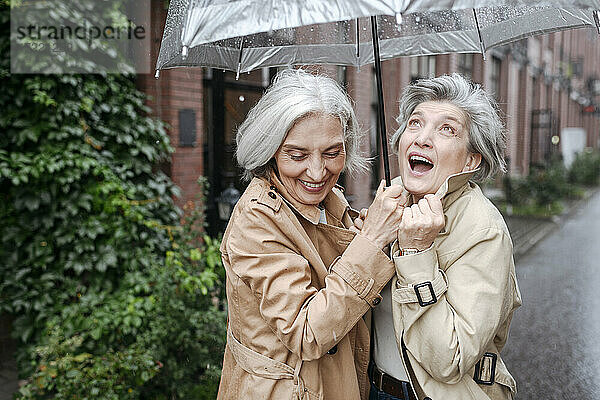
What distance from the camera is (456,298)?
5.33 feet

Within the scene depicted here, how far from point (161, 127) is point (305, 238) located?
342 cm

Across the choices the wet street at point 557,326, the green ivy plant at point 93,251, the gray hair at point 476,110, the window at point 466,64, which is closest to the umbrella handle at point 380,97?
the gray hair at point 476,110

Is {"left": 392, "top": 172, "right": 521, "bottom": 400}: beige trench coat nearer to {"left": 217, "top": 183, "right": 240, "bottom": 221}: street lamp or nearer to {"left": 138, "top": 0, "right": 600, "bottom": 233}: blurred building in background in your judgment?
{"left": 138, "top": 0, "right": 600, "bottom": 233}: blurred building in background

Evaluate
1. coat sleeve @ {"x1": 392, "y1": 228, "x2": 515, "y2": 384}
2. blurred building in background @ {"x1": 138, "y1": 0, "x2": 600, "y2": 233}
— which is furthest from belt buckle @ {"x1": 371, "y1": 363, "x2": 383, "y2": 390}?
blurred building in background @ {"x1": 138, "y1": 0, "x2": 600, "y2": 233}

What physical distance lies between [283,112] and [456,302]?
0.76 meters

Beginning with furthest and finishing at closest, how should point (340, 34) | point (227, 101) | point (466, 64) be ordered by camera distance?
point (466, 64), point (227, 101), point (340, 34)

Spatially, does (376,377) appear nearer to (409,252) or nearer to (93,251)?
(409,252)

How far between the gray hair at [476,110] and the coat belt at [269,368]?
88cm

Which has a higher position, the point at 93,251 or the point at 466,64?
the point at 466,64

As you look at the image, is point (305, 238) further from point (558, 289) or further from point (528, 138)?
point (528, 138)

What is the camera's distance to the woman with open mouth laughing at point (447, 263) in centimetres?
160

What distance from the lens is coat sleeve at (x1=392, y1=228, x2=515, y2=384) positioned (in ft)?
5.20

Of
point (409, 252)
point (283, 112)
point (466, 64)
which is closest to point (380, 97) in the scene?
point (283, 112)

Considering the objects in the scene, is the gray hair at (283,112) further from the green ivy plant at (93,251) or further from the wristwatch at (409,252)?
the green ivy plant at (93,251)
